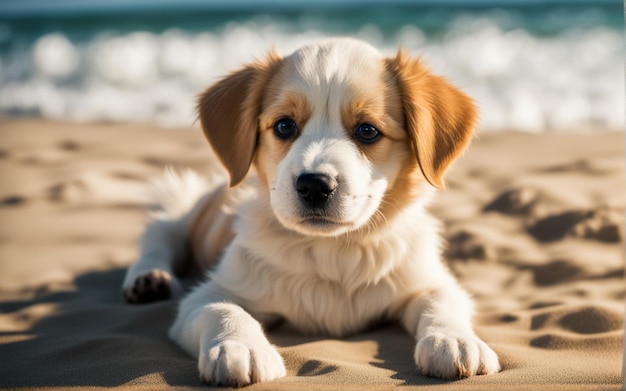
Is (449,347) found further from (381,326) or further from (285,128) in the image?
(285,128)

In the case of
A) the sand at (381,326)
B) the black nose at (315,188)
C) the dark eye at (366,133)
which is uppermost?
the dark eye at (366,133)

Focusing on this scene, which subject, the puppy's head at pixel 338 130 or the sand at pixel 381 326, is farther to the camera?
the puppy's head at pixel 338 130

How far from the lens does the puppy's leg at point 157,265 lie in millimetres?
4043

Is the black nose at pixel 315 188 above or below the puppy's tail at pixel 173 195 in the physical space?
above

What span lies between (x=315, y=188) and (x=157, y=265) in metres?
1.74

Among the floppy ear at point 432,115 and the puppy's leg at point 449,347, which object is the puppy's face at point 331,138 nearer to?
the floppy ear at point 432,115

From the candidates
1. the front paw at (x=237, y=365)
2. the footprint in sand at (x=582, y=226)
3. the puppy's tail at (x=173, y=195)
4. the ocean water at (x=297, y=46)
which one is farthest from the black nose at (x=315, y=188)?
the ocean water at (x=297, y=46)

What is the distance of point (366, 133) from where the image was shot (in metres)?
3.23

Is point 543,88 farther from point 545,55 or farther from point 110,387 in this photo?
point 110,387

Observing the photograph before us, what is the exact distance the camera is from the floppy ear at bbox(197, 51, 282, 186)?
11.2ft

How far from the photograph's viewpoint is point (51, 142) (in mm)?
7766

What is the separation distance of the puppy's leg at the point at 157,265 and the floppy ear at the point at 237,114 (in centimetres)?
95

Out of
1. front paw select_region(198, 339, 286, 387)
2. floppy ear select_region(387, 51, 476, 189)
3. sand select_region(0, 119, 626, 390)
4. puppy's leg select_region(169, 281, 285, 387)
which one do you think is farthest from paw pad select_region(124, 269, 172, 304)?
floppy ear select_region(387, 51, 476, 189)

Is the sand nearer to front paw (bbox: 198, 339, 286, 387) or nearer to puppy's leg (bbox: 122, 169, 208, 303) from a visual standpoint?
front paw (bbox: 198, 339, 286, 387)
